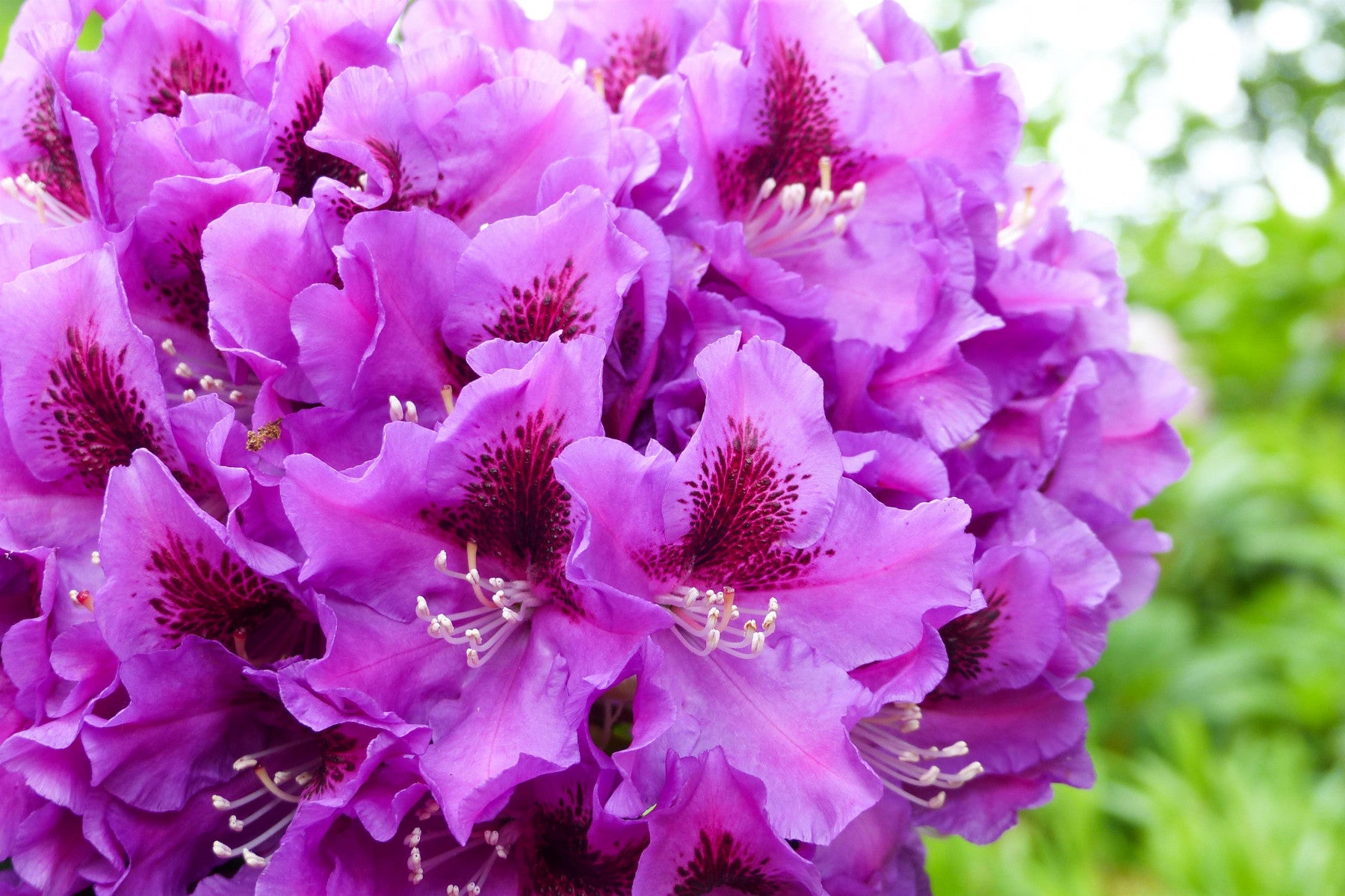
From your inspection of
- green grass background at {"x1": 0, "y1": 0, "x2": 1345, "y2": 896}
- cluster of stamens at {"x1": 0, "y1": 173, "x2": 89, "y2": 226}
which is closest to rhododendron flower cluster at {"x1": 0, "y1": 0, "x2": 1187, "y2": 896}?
cluster of stamens at {"x1": 0, "y1": 173, "x2": 89, "y2": 226}

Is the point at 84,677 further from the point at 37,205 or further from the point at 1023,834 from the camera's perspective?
the point at 1023,834

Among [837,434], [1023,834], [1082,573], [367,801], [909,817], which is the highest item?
[837,434]

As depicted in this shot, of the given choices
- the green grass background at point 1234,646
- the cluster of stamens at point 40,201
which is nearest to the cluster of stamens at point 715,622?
the cluster of stamens at point 40,201

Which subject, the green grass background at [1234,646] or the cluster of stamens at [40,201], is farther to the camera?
the green grass background at [1234,646]

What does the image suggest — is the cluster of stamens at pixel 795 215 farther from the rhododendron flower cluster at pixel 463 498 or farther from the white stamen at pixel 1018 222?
the white stamen at pixel 1018 222

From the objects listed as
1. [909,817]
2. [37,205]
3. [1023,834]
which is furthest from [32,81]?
[1023,834]
